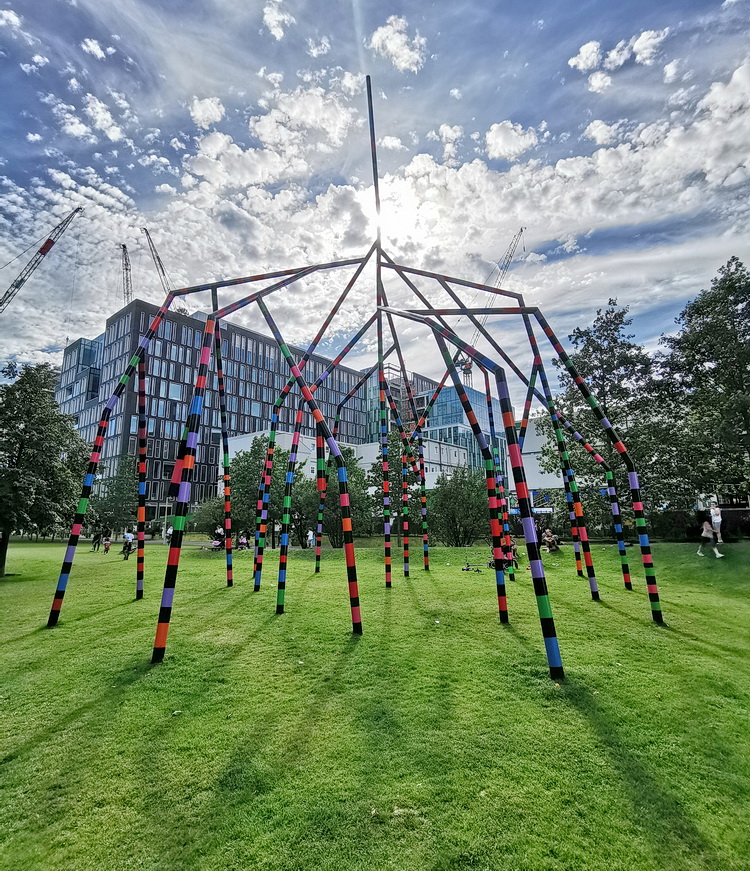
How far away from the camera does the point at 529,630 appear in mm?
8094

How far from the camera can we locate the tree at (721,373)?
18.9 m

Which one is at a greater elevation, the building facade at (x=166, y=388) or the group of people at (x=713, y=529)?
the building facade at (x=166, y=388)

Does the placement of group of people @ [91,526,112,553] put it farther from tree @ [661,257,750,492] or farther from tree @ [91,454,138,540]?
tree @ [661,257,750,492]

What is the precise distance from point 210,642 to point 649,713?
6514 mm

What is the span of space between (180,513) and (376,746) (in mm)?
4560

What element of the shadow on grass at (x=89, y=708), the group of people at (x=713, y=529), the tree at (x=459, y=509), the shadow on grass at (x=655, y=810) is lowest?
the shadow on grass at (x=655, y=810)

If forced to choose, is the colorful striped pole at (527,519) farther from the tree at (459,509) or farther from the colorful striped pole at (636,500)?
the tree at (459,509)

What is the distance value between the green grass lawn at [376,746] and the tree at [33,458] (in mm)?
9593

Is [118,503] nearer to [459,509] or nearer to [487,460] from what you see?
[459,509]

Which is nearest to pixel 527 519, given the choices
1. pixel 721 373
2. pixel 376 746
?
pixel 376 746

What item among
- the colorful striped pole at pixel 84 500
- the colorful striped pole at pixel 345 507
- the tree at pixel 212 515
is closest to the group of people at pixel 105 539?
the tree at pixel 212 515

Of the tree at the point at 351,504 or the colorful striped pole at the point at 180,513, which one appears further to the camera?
the tree at the point at 351,504

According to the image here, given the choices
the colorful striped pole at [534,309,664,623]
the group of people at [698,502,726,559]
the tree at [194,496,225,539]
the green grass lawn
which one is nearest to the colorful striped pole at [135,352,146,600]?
the green grass lawn

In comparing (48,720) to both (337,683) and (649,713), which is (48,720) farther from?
(649,713)
